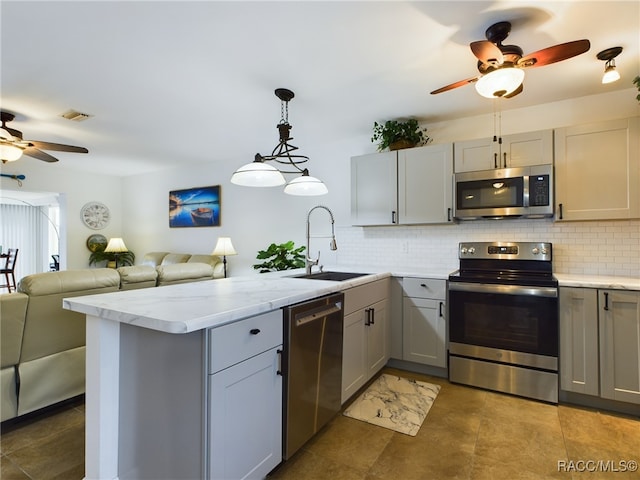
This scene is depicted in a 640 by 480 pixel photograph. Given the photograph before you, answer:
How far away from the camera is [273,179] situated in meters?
2.23

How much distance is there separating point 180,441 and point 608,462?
2.21 m

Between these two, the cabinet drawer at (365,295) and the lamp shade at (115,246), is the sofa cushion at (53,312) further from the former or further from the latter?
the lamp shade at (115,246)

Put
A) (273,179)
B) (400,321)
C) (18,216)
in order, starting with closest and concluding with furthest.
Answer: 1. (273,179)
2. (400,321)
3. (18,216)

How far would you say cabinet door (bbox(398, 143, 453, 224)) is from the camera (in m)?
3.07

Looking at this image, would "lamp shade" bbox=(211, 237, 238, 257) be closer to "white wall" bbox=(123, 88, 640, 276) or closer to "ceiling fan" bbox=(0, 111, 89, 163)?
"white wall" bbox=(123, 88, 640, 276)

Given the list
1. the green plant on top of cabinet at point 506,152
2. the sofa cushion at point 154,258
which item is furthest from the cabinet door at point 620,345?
the sofa cushion at point 154,258

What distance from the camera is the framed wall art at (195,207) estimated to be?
5.22 metres

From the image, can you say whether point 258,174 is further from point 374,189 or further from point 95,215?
point 95,215

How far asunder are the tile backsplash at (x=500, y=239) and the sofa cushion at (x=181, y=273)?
1.54 m

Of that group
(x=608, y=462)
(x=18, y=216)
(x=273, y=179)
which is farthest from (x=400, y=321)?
(x=18, y=216)

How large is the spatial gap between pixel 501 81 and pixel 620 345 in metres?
1.95

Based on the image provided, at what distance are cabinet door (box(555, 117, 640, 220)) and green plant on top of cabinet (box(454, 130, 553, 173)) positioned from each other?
9cm

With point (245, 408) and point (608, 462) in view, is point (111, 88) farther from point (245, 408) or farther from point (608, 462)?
point (608, 462)

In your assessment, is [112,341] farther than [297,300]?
No
